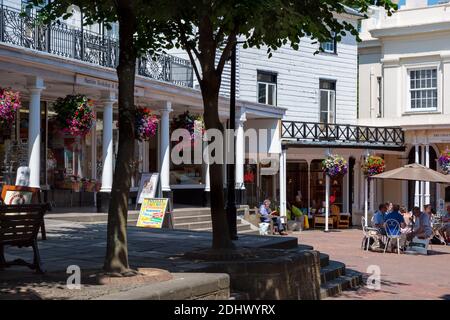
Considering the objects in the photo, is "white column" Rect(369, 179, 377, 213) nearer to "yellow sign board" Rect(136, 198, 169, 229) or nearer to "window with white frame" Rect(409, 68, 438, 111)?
"window with white frame" Rect(409, 68, 438, 111)

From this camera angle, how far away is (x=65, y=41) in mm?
18141

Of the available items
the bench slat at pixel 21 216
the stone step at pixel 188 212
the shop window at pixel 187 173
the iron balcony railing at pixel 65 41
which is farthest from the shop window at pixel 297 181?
the bench slat at pixel 21 216

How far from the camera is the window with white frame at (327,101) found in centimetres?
3195

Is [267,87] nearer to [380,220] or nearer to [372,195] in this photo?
[372,195]

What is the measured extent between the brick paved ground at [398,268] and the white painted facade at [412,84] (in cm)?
867

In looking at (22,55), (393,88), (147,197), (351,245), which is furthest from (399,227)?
(393,88)

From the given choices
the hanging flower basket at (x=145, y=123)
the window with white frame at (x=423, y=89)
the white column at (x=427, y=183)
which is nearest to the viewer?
the hanging flower basket at (x=145, y=123)

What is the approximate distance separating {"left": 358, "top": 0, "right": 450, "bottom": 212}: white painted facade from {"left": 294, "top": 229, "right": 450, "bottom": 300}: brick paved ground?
8672 mm

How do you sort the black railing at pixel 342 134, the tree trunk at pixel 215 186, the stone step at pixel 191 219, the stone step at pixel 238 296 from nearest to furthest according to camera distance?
the stone step at pixel 238 296
the tree trunk at pixel 215 186
the stone step at pixel 191 219
the black railing at pixel 342 134

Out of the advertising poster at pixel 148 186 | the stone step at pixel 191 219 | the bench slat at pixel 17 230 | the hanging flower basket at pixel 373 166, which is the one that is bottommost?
the stone step at pixel 191 219

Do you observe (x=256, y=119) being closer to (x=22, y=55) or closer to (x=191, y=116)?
(x=191, y=116)

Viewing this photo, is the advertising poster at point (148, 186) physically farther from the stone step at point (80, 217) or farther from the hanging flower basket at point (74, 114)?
the hanging flower basket at point (74, 114)

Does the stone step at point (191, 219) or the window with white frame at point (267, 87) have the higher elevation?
the window with white frame at point (267, 87)

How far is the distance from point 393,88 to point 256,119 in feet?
26.9
